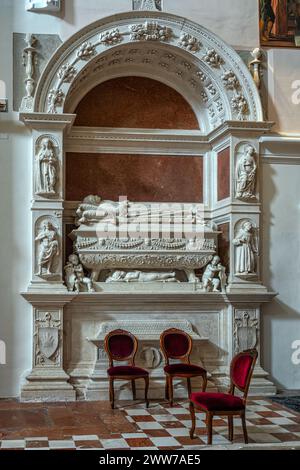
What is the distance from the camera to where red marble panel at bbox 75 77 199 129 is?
29.8ft

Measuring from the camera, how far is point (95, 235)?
853 centimetres

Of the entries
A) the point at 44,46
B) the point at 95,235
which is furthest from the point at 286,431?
the point at 44,46

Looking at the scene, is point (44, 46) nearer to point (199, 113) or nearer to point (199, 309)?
point (199, 113)

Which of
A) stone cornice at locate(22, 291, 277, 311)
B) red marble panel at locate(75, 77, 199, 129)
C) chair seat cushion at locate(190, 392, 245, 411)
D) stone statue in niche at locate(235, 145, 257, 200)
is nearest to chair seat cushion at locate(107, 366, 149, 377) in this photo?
stone cornice at locate(22, 291, 277, 311)

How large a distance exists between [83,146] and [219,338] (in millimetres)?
2916

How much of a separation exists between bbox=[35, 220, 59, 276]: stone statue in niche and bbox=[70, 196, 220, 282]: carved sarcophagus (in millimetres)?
306

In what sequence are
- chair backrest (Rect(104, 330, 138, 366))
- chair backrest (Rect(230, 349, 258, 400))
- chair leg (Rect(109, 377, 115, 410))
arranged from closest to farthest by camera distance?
chair backrest (Rect(230, 349, 258, 400))
chair leg (Rect(109, 377, 115, 410))
chair backrest (Rect(104, 330, 138, 366))

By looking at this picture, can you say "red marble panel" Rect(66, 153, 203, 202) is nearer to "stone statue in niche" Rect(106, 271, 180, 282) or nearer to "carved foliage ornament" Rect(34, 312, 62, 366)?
"stone statue in niche" Rect(106, 271, 180, 282)

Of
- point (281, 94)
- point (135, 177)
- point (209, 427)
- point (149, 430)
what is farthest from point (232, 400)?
point (281, 94)

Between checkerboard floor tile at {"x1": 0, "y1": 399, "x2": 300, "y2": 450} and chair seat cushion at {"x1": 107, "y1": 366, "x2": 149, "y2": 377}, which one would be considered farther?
chair seat cushion at {"x1": 107, "y1": 366, "x2": 149, "y2": 377}

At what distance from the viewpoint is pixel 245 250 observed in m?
8.57

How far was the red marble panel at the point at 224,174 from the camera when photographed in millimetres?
8766

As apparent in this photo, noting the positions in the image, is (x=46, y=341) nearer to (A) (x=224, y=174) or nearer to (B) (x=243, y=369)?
(B) (x=243, y=369)

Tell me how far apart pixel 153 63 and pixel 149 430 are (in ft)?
15.3
